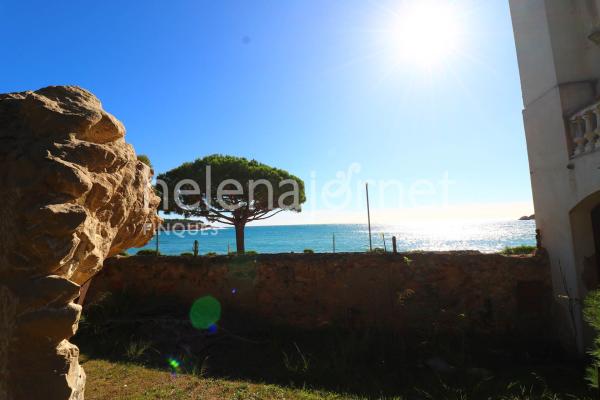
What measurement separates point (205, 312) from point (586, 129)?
9044mm

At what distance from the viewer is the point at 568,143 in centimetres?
638

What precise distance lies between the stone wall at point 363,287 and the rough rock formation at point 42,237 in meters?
4.81

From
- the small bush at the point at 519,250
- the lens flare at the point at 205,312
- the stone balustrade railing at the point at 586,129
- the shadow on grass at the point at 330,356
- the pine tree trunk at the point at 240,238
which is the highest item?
the stone balustrade railing at the point at 586,129

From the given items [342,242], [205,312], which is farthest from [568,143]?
[342,242]

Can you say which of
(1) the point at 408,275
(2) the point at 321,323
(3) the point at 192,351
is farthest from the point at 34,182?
(1) the point at 408,275

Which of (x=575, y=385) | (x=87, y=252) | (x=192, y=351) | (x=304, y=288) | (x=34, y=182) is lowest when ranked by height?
(x=575, y=385)

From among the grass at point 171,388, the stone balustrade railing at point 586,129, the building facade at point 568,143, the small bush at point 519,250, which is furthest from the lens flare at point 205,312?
the stone balustrade railing at point 586,129

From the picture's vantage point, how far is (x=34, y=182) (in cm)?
308

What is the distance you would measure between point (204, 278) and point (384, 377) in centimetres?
496

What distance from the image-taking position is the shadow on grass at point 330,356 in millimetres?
5504

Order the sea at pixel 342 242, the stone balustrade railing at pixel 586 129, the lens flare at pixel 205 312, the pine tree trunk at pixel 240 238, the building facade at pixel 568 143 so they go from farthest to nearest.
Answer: the sea at pixel 342 242 < the pine tree trunk at pixel 240 238 < the lens flare at pixel 205 312 < the building facade at pixel 568 143 < the stone balustrade railing at pixel 586 129

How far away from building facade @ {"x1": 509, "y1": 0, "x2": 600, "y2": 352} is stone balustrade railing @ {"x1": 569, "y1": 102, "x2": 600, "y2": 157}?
2 centimetres

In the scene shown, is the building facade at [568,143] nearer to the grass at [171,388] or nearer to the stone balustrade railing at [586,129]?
the stone balustrade railing at [586,129]

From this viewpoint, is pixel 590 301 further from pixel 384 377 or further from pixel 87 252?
pixel 87 252
